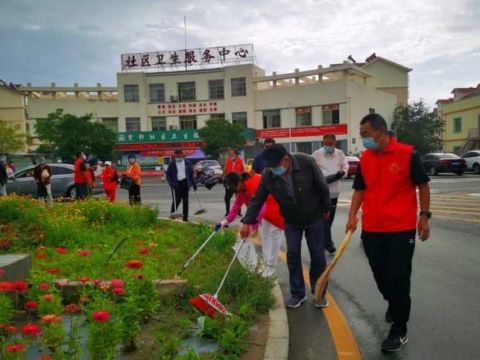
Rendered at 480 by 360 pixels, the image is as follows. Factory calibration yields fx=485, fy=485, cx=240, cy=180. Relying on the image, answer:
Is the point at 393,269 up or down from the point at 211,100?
down

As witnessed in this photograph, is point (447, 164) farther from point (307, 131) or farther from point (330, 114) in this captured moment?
point (307, 131)

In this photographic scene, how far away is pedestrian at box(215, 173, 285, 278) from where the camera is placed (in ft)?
17.8

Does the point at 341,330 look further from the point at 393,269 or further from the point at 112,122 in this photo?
the point at 112,122

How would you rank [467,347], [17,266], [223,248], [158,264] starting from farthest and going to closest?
[223,248] → [158,264] → [17,266] → [467,347]

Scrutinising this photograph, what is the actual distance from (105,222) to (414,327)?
6.00 m

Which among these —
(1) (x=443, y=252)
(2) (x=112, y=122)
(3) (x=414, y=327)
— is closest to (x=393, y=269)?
(3) (x=414, y=327)

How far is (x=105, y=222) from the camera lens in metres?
8.79

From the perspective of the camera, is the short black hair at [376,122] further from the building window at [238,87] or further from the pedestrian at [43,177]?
the building window at [238,87]

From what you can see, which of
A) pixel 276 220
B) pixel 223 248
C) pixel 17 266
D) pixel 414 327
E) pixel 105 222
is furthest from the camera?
pixel 105 222

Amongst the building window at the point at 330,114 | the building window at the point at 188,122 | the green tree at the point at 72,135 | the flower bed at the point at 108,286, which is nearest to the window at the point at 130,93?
the building window at the point at 188,122

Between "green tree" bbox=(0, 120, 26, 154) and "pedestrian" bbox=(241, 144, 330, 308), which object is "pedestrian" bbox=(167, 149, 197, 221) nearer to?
"pedestrian" bbox=(241, 144, 330, 308)

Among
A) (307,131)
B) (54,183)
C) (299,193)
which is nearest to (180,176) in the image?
(299,193)

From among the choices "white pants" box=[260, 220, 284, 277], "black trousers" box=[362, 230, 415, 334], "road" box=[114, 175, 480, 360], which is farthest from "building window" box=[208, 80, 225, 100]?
"black trousers" box=[362, 230, 415, 334]

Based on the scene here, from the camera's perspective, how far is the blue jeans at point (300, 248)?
4.89 meters
